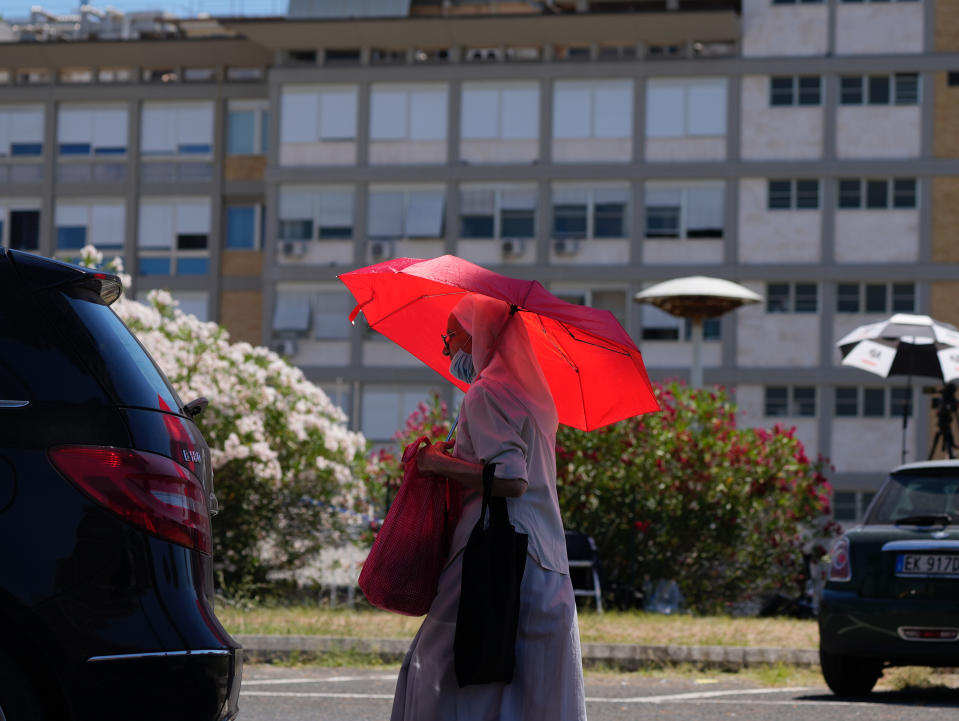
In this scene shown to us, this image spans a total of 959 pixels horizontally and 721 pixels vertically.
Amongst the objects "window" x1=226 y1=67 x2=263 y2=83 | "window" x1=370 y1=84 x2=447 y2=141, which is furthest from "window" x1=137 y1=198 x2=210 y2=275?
"window" x1=370 y1=84 x2=447 y2=141

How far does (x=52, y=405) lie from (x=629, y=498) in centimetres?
1308

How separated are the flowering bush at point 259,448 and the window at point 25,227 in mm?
36043

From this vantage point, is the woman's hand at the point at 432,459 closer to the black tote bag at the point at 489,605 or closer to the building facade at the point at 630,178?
the black tote bag at the point at 489,605

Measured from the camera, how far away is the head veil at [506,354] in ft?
16.7

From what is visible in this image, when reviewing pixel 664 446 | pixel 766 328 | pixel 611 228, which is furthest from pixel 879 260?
pixel 664 446

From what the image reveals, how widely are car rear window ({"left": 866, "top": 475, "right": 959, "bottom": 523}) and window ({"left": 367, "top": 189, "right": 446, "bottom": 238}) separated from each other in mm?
38694

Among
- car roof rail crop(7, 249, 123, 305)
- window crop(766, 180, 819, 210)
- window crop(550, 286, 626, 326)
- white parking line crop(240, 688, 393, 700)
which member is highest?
window crop(766, 180, 819, 210)

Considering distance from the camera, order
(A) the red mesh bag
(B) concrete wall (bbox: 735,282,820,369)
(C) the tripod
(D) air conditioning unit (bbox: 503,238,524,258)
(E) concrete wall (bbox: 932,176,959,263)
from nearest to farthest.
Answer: (A) the red mesh bag < (C) the tripod < (E) concrete wall (bbox: 932,176,959,263) < (B) concrete wall (bbox: 735,282,820,369) < (D) air conditioning unit (bbox: 503,238,524,258)

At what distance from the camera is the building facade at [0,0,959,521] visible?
45.9m

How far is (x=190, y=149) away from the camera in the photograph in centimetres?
5094

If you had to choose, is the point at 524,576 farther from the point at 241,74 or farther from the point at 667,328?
the point at 241,74

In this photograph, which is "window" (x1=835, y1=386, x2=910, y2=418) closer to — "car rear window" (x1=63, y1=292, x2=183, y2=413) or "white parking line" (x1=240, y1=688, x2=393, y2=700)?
"white parking line" (x1=240, y1=688, x2=393, y2=700)

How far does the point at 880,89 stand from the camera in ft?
152

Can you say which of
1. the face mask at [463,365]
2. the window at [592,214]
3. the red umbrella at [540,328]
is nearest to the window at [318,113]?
the window at [592,214]
